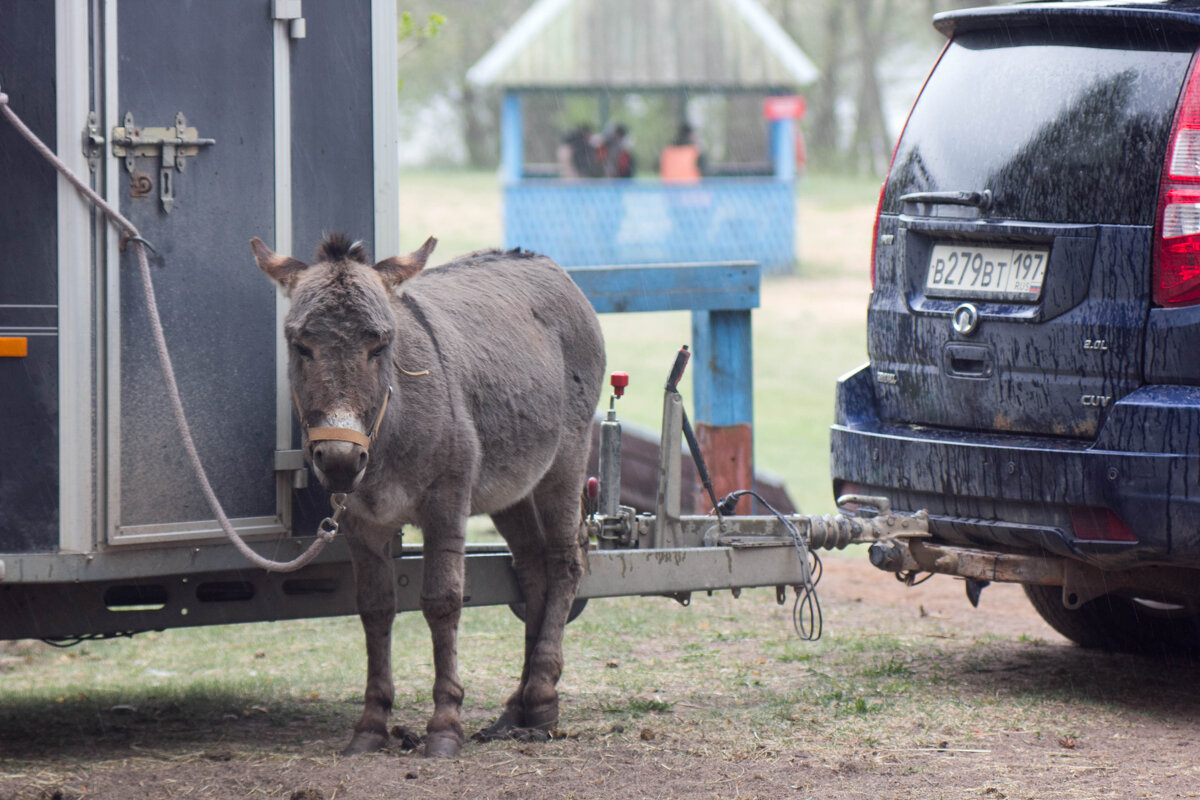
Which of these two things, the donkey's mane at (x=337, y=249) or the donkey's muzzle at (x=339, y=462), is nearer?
the donkey's muzzle at (x=339, y=462)

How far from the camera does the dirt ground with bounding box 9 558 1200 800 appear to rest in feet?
15.4

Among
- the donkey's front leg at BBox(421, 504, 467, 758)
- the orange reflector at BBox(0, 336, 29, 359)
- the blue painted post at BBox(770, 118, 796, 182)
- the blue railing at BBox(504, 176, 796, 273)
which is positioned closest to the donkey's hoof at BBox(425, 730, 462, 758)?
the donkey's front leg at BBox(421, 504, 467, 758)

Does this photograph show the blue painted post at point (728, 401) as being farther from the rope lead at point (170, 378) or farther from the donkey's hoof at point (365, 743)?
the rope lead at point (170, 378)

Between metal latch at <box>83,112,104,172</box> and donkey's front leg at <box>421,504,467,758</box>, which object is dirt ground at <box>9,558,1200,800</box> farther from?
metal latch at <box>83,112,104,172</box>

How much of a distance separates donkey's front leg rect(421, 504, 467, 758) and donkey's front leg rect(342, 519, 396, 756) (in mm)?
159

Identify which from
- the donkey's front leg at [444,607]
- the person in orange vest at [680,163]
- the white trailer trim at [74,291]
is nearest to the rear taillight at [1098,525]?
the donkey's front leg at [444,607]

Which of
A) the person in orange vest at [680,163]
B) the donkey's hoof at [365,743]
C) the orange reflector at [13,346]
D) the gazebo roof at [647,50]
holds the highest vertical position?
the gazebo roof at [647,50]

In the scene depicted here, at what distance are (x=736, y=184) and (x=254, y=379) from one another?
78.0ft

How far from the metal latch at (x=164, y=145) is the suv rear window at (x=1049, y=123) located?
269cm

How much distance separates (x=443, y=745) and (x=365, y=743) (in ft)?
0.94

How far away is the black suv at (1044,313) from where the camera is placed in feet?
16.2

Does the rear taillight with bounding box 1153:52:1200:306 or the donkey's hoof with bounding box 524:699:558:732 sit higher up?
the rear taillight with bounding box 1153:52:1200:306

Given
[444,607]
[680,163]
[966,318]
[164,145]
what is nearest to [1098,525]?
[966,318]

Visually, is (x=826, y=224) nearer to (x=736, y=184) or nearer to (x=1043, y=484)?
(x=736, y=184)
